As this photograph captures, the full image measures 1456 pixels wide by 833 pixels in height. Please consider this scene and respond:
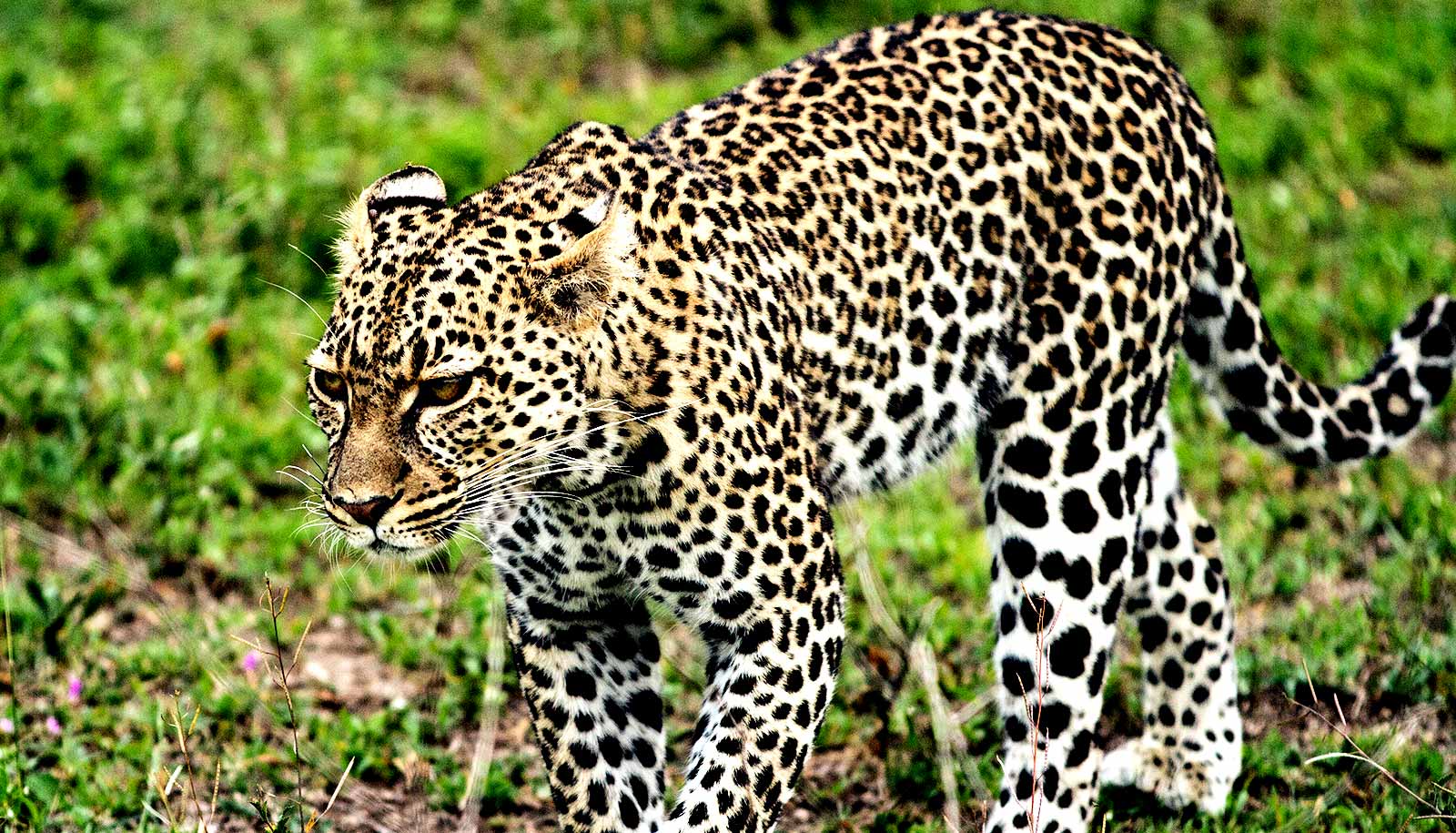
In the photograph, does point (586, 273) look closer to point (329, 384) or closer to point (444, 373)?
point (444, 373)

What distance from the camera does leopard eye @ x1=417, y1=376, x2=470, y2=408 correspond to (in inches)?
183

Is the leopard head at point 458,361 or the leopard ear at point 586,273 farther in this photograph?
the leopard ear at point 586,273

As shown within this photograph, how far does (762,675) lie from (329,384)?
143 cm

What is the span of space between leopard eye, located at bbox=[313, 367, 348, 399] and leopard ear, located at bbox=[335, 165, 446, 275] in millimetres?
345

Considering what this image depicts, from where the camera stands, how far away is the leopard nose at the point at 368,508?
4586mm

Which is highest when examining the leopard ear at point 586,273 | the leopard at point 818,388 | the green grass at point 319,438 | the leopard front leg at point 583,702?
the leopard ear at point 586,273

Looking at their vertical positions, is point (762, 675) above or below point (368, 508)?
below

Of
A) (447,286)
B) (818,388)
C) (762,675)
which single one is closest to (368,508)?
(447,286)

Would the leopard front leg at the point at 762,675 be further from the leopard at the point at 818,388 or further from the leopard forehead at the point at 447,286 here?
the leopard forehead at the point at 447,286

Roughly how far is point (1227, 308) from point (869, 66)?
160cm

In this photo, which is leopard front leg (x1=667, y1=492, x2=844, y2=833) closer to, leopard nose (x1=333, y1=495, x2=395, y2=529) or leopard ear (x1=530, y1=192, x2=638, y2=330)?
leopard ear (x1=530, y1=192, x2=638, y2=330)

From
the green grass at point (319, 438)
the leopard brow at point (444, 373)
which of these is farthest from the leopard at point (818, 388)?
the green grass at point (319, 438)

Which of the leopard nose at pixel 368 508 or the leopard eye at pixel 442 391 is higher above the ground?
the leopard eye at pixel 442 391

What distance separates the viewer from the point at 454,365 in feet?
15.2
